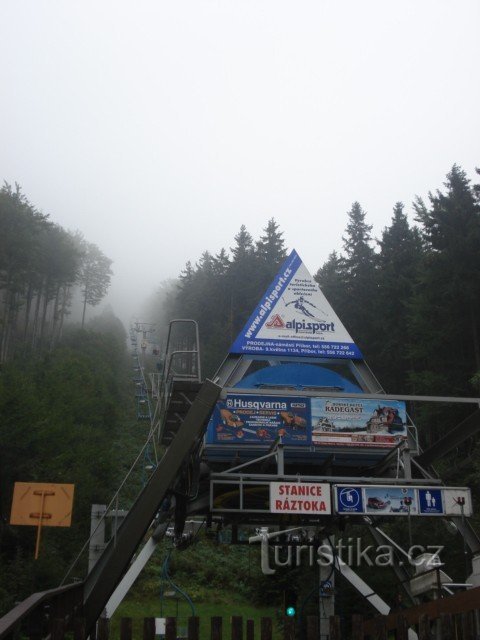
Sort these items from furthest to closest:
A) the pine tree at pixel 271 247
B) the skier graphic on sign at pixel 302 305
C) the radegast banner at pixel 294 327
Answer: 1. the pine tree at pixel 271 247
2. the skier graphic on sign at pixel 302 305
3. the radegast banner at pixel 294 327

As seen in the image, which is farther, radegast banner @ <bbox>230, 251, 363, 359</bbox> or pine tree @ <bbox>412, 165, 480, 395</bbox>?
pine tree @ <bbox>412, 165, 480, 395</bbox>

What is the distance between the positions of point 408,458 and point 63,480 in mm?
15015

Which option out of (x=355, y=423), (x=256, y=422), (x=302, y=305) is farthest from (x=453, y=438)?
(x=302, y=305)

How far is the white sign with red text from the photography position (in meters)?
10.9

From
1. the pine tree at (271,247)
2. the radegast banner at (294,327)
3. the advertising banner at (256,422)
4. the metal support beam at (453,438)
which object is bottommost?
the metal support beam at (453,438)

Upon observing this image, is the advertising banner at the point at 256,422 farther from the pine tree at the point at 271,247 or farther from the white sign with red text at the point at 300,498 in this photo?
the pine tree at the point at 271,247

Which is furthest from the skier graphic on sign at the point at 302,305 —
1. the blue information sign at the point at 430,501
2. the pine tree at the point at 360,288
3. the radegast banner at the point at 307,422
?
the pine tree at the point at 360,288

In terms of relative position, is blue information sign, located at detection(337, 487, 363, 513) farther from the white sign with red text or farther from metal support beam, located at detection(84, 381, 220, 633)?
metal support beam, located at detection(84, 381, 220, 633)

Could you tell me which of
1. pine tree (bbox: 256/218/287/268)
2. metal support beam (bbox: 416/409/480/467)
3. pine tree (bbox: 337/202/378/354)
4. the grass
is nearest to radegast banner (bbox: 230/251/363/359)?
metal support beam (bbox: 416/409/480/467)

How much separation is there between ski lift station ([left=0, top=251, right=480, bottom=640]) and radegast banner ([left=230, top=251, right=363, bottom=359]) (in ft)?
0.07

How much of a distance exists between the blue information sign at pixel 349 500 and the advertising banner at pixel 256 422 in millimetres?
1405

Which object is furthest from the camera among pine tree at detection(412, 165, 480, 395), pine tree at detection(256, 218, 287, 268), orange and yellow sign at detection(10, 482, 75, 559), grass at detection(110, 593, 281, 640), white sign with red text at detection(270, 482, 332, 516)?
pine tree at detection(256, 218, 287, 268)

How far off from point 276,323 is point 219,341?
31.5 m

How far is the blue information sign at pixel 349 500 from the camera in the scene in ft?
36.0
